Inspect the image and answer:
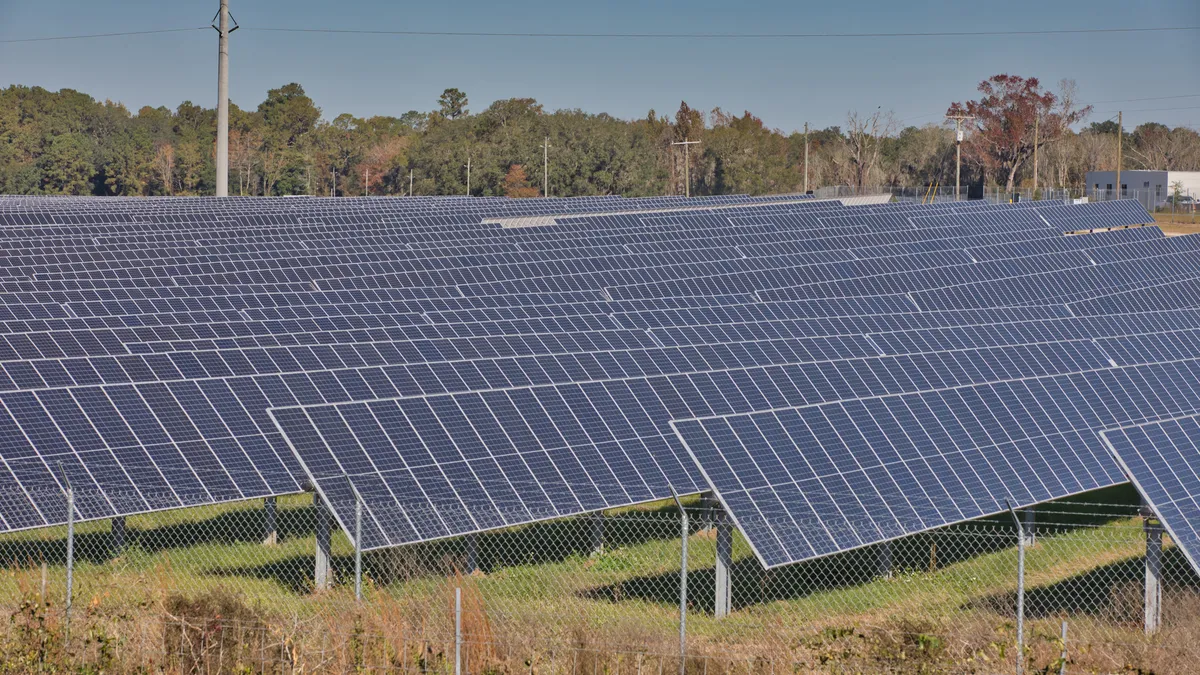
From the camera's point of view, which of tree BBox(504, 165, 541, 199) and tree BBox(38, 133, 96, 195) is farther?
tree BBox(38, 133, 96, 195)

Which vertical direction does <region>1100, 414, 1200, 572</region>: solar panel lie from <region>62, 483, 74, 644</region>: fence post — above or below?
above

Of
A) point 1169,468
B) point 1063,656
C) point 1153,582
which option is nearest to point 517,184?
point 1169,468

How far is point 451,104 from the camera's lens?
148875mm

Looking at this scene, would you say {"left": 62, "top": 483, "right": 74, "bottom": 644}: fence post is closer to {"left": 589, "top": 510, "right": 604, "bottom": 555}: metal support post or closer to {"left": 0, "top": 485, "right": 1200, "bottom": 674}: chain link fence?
{"left": 0, "top": 485, "right": 1200, "bottom": 674}: chain link fence

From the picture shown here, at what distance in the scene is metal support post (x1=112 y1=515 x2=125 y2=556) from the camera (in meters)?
17.1

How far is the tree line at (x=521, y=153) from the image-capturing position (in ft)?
340

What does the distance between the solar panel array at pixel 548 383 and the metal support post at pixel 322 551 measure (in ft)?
2.75

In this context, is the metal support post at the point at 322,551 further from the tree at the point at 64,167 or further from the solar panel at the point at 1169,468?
the tree at the point at 64,167

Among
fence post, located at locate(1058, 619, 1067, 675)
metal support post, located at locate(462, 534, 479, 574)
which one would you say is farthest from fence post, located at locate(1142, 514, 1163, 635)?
metal support post, located at locate(462, 534, 479, 574)

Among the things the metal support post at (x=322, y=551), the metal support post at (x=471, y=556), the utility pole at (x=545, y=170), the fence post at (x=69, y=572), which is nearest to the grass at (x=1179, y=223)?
the utility pole at (x=545, y=170)

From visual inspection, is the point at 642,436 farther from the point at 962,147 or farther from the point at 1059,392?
the point at 962,147

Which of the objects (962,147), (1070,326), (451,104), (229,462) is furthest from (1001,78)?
(229,462)

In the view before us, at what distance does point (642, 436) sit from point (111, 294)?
15.4 m

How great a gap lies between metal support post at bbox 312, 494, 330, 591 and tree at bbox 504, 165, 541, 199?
87.2m
